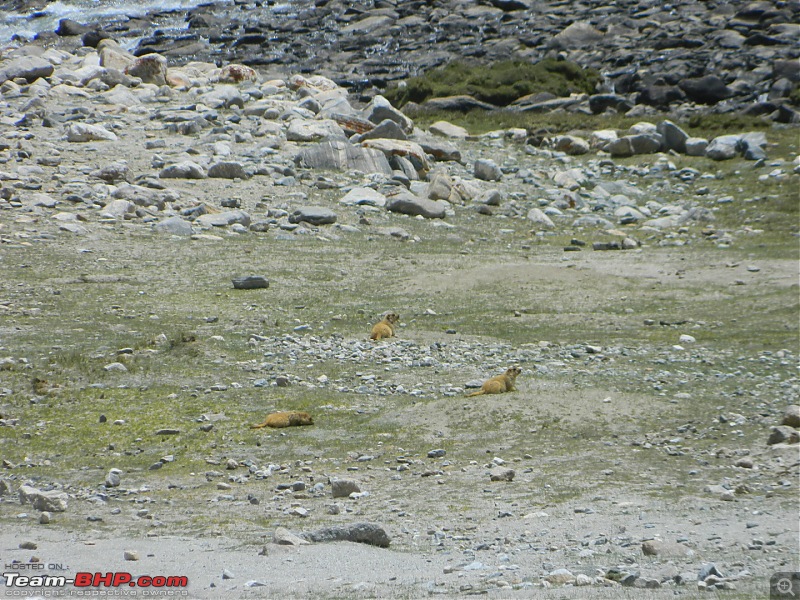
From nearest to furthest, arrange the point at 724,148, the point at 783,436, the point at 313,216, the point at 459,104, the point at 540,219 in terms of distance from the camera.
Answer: the point at 783,436 < the point at 313,216 < the point at 540,219 < the point at 724,148 < the point at 459,104

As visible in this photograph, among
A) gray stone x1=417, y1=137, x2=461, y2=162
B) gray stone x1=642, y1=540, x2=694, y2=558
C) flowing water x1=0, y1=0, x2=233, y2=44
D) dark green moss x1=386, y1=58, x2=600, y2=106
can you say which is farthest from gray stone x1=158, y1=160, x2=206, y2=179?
flowing water x1=0, y1=0, x2=233, y2=44

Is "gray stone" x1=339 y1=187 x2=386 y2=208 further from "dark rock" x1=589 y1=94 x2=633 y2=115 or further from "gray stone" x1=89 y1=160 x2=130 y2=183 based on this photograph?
"dark rock" x1=589 y1=94 x2=633 y2=115

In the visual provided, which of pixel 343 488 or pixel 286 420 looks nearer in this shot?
pixel 343 488

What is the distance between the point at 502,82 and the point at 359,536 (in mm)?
25762

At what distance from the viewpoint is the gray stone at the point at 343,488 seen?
7.22 metres

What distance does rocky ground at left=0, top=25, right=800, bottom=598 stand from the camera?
6.01m

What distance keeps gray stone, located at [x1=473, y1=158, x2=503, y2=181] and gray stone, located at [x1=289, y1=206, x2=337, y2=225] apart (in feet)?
15.2

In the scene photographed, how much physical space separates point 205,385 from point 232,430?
129cm

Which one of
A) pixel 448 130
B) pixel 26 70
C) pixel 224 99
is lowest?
pixel 448 130

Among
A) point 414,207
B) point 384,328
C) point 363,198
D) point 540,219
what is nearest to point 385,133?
point 363,198

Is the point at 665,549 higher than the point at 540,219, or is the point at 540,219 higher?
the point at 665,549

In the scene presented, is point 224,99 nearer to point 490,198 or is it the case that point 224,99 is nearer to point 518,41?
point 490,198

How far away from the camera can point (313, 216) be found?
1739cm

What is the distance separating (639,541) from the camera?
5.85 m
